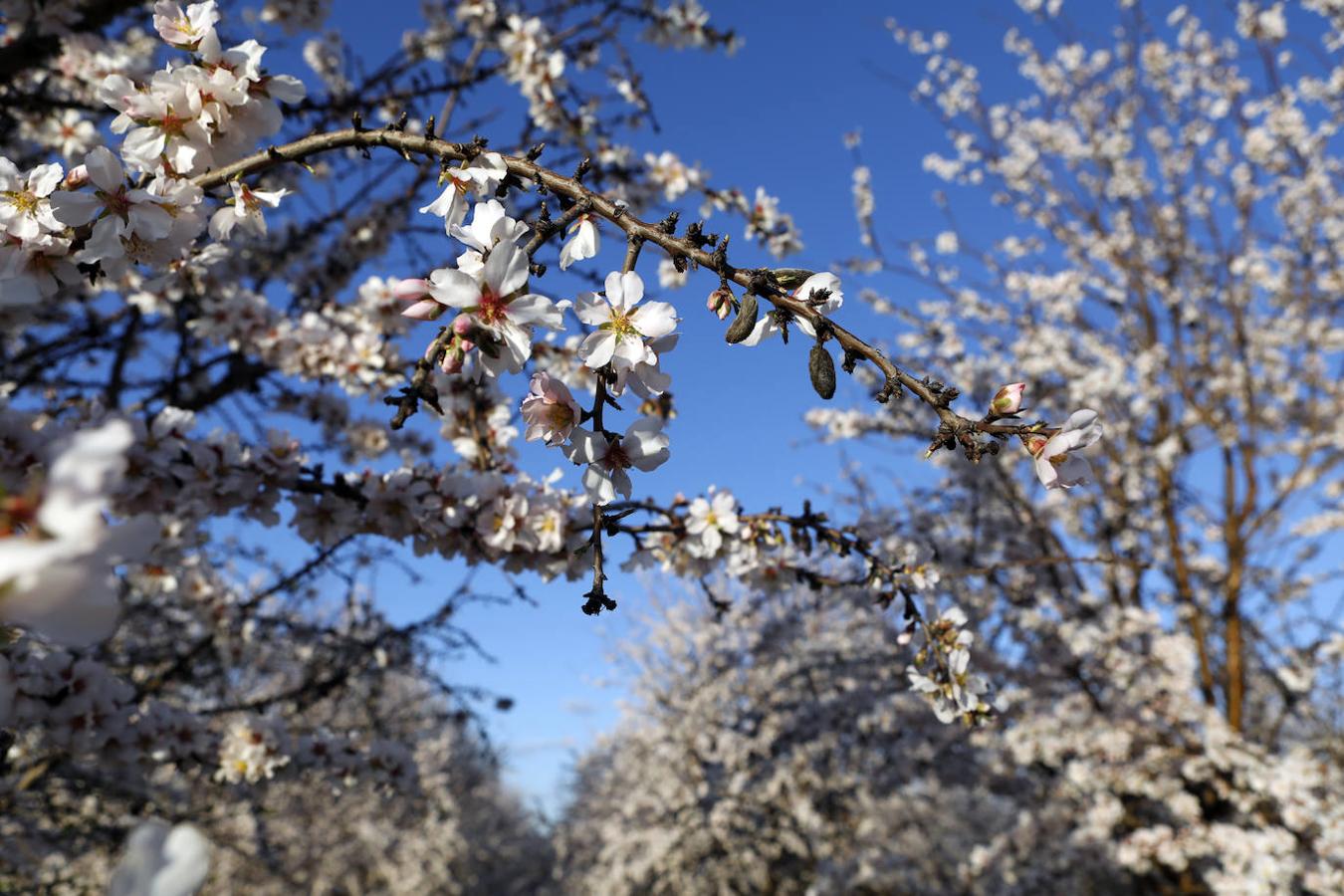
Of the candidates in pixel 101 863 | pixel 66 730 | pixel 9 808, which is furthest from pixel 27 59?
pixel 101 863

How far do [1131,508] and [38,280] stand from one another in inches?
309

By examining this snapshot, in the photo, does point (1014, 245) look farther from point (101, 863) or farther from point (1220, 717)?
point (101, 863)

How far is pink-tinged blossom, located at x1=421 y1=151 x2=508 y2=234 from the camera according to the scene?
48.7 inches

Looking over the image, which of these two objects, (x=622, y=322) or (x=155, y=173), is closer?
(x=622, y=322)

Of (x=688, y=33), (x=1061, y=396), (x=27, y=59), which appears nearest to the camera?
(x=27, y=59)

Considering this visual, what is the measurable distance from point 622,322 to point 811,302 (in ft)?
0.94

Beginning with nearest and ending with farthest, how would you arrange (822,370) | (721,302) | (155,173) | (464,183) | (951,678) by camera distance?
1. (822,370)
2. (721,302)
3. (464,183)
4. (155,173)
5. (951,678)

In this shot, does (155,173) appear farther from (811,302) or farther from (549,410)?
(811,302)

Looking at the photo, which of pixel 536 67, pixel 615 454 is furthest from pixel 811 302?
pixel 536 67

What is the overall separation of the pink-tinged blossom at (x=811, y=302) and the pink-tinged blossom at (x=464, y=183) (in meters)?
0.49

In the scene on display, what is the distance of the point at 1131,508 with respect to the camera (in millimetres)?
7043

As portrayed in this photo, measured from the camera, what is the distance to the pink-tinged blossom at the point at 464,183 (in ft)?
4.06

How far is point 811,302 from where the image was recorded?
1.13 m

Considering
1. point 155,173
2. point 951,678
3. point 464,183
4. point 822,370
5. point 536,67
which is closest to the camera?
point 822,370
